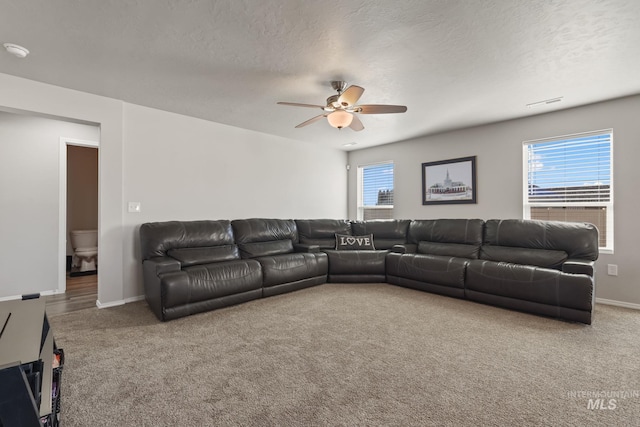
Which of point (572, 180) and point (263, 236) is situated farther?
point (263, 236)

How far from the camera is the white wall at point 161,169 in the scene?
11.2 ft

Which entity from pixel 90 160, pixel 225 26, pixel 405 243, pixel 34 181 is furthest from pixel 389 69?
pixel 90 160

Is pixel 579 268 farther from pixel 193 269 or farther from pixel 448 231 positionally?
pixel 193 269

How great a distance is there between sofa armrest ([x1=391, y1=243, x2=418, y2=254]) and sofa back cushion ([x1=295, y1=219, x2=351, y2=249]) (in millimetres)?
1028

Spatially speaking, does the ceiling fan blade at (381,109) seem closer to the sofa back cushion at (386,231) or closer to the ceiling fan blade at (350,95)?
the ceiling fan blade at (350,95)

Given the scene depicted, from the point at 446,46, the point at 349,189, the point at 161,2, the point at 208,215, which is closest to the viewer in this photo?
the point at 161,2

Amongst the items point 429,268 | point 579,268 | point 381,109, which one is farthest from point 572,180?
point 381,109

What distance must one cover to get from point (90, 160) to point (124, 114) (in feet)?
9.98

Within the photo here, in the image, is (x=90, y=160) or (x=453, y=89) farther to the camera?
(x=90, y=160)

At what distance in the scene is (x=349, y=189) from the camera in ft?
22.0

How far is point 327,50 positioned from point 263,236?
2854mm

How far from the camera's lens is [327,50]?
8.18 feet

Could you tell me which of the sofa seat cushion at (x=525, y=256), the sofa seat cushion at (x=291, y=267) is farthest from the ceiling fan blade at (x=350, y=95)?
the sofa seat cushion at (x=525, y=256)

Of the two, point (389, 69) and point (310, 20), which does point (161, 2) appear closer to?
point (310, 20)
